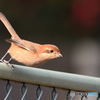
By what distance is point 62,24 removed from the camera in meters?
11.0

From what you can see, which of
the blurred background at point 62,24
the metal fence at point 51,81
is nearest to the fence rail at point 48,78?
the metal fence at point 51,81

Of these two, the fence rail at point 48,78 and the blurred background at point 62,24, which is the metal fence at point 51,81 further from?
the blurred background at point 62,24

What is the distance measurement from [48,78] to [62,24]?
7.22 m

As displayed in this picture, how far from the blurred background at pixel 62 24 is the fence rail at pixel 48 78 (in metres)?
6.48

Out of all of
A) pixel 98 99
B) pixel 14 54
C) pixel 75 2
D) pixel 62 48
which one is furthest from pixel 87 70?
pixel 98 99

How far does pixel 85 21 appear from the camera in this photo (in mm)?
10797

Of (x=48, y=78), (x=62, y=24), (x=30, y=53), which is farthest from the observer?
(x=62, y=24)

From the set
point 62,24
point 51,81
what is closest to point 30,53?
point 51,81

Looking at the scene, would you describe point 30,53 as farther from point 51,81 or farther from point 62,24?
point 62,24

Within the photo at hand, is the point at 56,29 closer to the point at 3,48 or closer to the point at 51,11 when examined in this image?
the point at 51,11

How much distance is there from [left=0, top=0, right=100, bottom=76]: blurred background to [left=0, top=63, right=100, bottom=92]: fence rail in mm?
6478

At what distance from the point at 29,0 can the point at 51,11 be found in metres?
0.48

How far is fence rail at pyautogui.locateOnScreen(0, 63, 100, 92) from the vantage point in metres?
3.71

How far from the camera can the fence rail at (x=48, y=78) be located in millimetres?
3715
